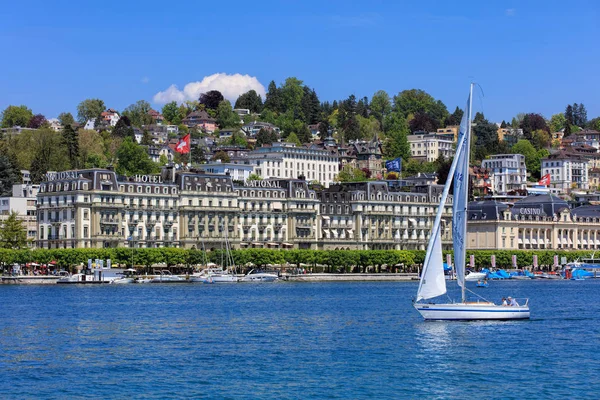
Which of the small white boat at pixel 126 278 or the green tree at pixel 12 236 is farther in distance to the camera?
the green tree at pixel 12 236

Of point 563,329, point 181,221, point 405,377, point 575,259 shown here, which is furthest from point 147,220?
point 405,377

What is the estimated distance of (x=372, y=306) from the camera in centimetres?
8400

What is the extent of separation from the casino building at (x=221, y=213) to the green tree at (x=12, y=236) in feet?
11.3

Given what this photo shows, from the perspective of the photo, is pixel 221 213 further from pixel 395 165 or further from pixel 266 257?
pixel 395 165

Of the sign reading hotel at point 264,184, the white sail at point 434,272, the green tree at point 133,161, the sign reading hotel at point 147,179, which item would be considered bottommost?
the white sail at point 434,272

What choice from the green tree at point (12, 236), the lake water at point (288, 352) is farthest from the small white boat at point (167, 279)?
the lake water at point (288, 352)

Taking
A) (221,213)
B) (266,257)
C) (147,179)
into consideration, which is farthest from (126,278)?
(147,179)

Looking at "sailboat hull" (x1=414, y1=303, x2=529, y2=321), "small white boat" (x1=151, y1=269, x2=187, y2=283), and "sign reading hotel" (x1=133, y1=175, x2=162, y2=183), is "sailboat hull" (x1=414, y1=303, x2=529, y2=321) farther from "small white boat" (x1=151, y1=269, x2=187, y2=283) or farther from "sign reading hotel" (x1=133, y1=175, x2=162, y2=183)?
"sign reading hotel" (x1=133, y1=175, x2=162, y2=183)

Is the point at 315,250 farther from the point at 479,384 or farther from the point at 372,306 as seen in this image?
the point at 479,384

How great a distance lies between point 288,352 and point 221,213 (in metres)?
89.3

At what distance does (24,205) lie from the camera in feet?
498

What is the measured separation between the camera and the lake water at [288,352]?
44250 mm

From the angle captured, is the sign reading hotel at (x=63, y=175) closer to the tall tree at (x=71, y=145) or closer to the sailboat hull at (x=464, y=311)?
the tall tree at (x=71, y=145)

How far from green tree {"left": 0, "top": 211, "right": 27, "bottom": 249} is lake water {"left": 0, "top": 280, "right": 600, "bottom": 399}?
46559 millimetres
